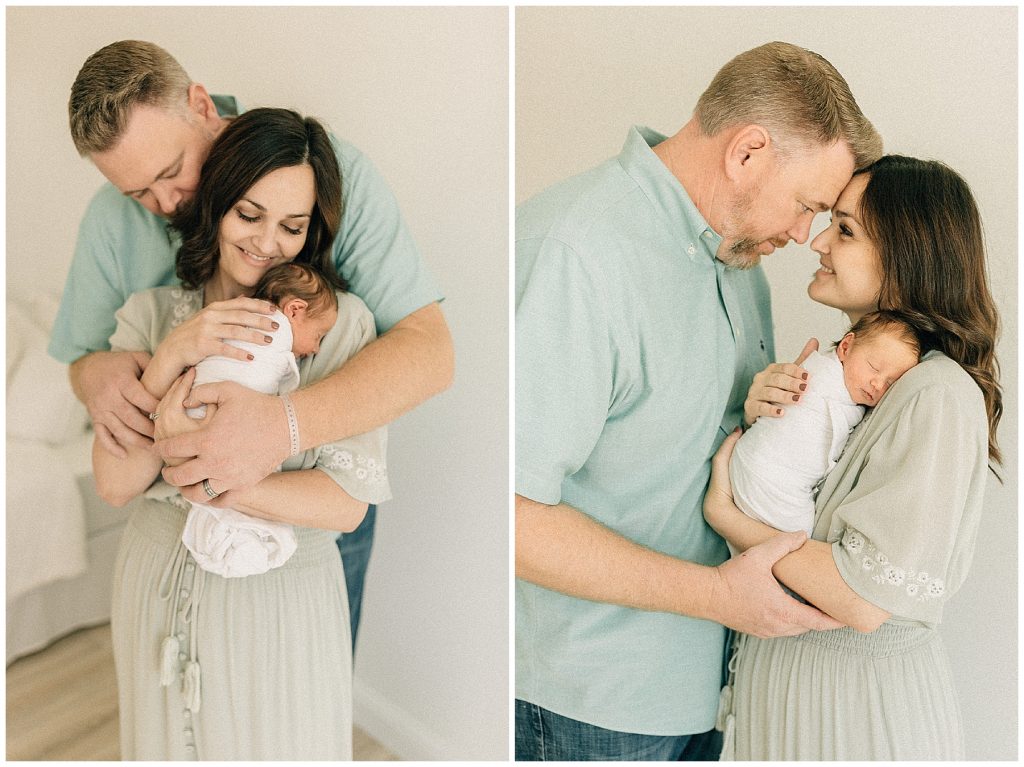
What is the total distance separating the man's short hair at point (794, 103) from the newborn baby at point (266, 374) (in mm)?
722

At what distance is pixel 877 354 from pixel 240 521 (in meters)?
1.04

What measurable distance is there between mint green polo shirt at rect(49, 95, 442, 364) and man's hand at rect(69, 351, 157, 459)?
0.17 meters

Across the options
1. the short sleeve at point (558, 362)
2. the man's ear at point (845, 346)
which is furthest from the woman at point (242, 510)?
the man's ear at point (845, 346)

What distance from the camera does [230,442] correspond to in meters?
1.24

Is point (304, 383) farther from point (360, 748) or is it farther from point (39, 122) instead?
point (360, 748)

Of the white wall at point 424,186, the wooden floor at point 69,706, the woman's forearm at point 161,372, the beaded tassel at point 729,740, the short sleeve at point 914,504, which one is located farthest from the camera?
the wooden floor at point 69,706

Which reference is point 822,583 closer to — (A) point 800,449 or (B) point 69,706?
(A) point 800,449

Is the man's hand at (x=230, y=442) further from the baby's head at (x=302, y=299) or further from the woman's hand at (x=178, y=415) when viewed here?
the baby's head at (x=302, y=299)

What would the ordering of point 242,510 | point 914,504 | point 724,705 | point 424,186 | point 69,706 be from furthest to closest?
point 69,706
point 424,186
point 724,705
point 242,510
point 914,504

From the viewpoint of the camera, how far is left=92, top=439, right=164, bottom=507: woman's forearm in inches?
53.5

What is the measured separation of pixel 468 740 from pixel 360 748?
360mm

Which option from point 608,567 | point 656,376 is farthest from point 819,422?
point 608,567

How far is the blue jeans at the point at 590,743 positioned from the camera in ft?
4.69

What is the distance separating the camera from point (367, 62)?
66.9 inches
